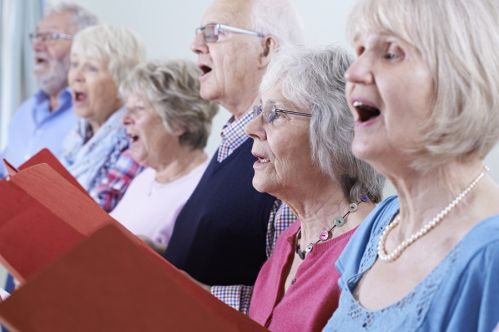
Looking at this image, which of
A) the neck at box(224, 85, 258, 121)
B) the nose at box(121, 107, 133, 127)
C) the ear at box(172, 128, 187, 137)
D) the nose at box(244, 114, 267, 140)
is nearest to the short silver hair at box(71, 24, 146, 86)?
the nose at box(121, 107, 133, 127)

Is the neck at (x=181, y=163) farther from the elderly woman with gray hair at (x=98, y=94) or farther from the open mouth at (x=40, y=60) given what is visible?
the open mouth at (x=40, y=60)

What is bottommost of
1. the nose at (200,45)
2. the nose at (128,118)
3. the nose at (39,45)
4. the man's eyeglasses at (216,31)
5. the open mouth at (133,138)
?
the open mouth at (133,138)

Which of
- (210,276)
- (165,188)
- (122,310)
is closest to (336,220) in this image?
A: (210,276)

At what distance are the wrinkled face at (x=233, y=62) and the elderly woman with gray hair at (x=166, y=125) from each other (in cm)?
47

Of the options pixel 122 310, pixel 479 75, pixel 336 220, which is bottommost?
pixel 336 220

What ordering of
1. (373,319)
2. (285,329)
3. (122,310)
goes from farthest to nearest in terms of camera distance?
(285,329), (373,319), (122,310)

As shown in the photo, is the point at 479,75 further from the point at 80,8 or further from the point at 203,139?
the point at 80,8

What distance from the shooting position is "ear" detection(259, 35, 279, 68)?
2121 millimetres

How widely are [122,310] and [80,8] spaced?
9.80ft

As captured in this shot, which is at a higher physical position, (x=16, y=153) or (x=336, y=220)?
(x=336, y=220)

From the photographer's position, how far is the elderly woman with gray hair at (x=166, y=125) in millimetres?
2629

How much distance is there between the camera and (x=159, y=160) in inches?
104

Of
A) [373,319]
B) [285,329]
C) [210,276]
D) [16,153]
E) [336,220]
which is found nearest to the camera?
[373,319]

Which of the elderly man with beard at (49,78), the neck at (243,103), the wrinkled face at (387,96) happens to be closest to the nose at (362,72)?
the wrinkled face at (387,96)
